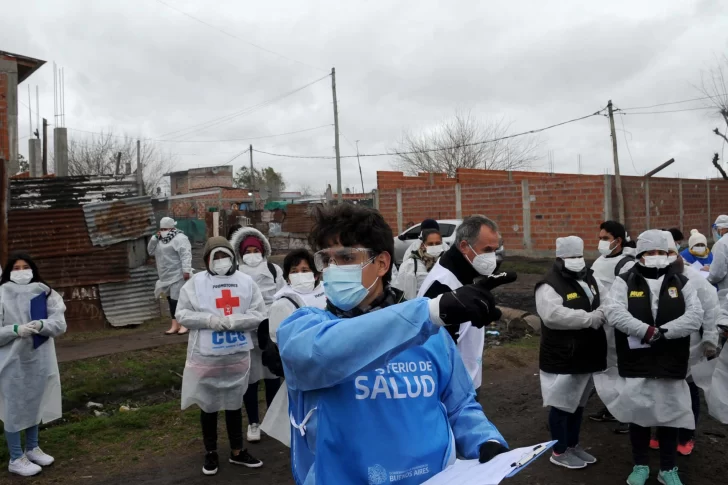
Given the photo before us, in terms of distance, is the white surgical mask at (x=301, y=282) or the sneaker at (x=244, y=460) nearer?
the white surgical mask at (x=301, y=282)

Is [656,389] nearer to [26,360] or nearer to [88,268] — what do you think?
[26,360]

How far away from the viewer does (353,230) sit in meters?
2.19

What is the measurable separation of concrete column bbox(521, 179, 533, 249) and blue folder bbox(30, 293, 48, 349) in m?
18.7

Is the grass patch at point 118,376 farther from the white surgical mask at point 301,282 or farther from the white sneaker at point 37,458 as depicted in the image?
the white surgical mask at point 301,282

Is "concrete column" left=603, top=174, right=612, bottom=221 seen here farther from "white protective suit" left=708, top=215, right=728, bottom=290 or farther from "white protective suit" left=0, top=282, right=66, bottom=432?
"white protective suit" left=0, top=282, right=66, bottom=432

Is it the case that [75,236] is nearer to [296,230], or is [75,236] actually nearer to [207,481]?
[207,481]

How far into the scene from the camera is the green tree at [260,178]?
66.8 meters

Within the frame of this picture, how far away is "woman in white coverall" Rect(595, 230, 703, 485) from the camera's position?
15.4 ft

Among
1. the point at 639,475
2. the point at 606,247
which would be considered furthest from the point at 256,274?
the point at 639,475

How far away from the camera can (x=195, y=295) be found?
5543mm

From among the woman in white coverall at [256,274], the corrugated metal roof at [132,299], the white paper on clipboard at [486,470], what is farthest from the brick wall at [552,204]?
the white paper on clipboard at [486,470]

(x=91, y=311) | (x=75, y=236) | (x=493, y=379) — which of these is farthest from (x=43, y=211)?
(x=493, y=379)

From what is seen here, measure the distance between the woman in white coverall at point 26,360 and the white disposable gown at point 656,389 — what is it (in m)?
4.64

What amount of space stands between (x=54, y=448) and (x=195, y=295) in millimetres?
2123
